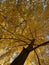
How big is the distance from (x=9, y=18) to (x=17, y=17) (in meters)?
0.33

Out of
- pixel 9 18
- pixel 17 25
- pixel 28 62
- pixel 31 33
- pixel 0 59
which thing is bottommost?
pixel 28 62

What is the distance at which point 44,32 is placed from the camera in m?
6.45

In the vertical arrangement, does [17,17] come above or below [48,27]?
above

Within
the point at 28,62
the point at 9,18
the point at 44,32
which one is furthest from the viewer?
the point at 28,62

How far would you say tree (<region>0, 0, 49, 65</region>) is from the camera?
5558mm

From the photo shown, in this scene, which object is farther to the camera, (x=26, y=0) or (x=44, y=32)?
(x=44, y=32)

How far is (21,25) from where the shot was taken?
5.99m

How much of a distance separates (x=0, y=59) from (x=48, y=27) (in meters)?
2.22

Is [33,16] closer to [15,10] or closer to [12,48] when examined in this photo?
[15,10]

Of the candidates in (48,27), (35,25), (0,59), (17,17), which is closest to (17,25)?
(17,17)

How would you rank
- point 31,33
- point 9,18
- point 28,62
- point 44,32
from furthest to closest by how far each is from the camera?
point 28,62 < point 44,32 < point 31,33 < point 9,18

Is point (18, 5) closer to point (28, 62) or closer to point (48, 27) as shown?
point (48, 27)

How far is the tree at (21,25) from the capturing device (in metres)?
5.56

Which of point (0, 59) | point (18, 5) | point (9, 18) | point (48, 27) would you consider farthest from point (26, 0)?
point (0, 59)
